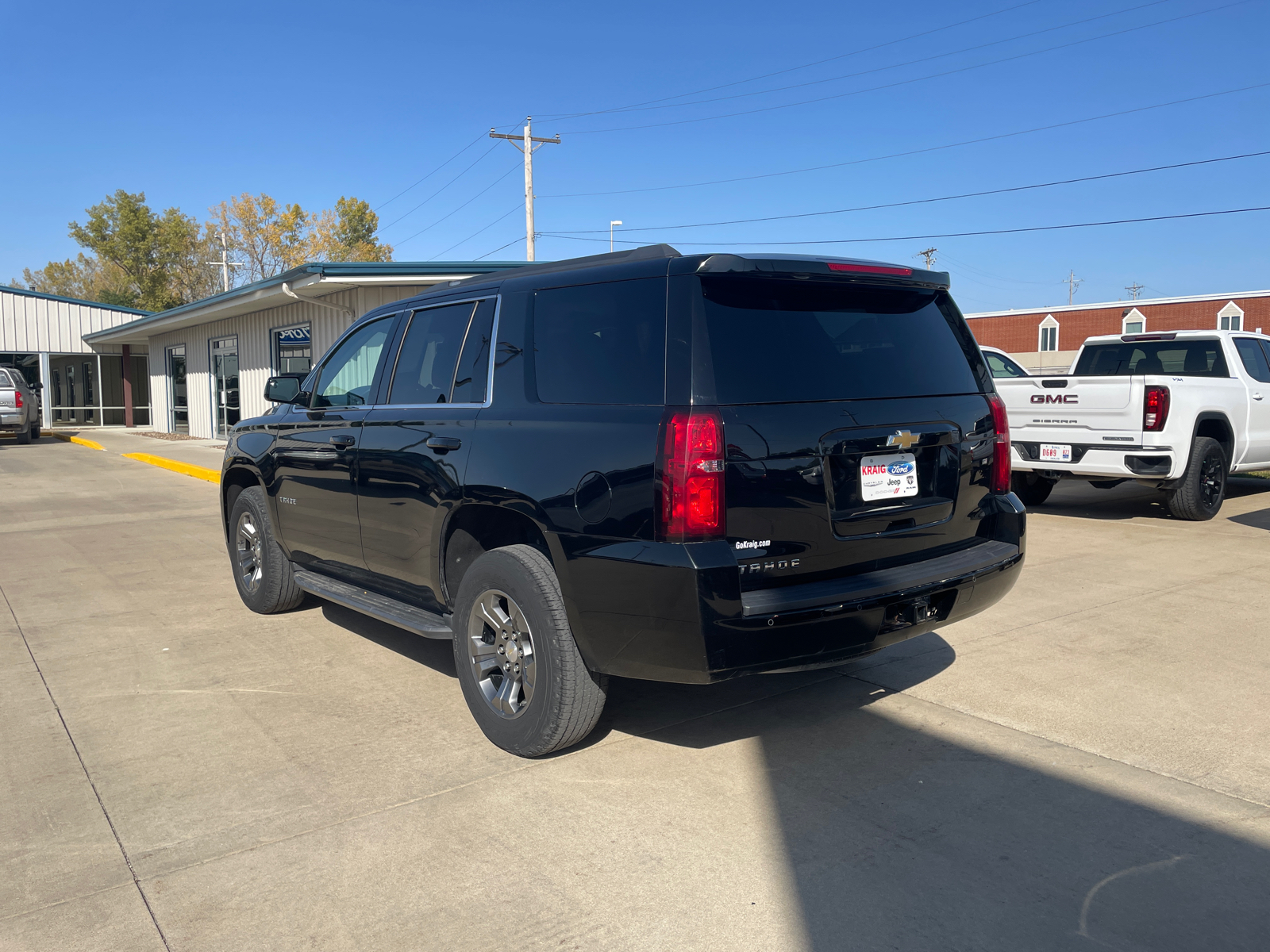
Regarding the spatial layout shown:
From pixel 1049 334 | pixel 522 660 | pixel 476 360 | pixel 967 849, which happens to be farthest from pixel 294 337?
pixel 1049 334

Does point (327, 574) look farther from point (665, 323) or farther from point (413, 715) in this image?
point (665, 323)

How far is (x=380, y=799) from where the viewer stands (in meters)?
3.59

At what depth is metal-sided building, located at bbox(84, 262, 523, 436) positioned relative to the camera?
582 inches

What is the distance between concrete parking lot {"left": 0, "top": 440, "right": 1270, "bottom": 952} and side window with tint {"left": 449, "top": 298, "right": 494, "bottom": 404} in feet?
4.83

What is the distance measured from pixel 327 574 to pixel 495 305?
6.87 ft

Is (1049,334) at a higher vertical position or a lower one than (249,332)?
higher

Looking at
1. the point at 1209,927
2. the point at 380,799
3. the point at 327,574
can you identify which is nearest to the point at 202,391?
the point at 327,574

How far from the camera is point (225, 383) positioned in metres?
24.2

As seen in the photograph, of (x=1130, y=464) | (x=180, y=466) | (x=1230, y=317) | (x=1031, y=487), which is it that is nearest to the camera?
(x=1130, y=464)

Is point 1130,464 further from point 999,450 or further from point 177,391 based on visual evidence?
point 177,391

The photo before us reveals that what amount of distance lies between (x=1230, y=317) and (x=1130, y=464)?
4573cm

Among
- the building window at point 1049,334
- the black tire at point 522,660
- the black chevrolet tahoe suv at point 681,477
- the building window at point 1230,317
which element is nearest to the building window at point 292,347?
the black chevrolet tahoe suv at point 681,477

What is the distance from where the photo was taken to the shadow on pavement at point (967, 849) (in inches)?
106

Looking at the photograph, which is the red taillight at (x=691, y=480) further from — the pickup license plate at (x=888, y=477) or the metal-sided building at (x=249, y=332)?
the metal-sided building at (x=249, y=332)
